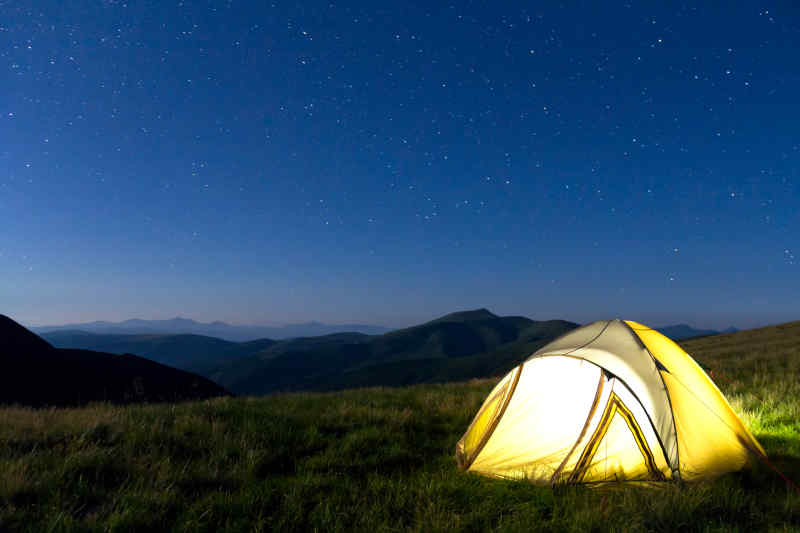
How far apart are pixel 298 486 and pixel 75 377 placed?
2300cm

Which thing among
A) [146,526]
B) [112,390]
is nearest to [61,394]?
[112,390]

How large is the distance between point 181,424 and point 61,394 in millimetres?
18410

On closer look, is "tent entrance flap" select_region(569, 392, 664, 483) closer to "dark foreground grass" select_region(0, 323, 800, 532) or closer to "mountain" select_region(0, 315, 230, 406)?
"dark foreground grass" select_region(0, 323, 800, 532)

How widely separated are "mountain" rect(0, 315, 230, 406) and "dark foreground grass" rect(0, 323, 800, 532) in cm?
1246

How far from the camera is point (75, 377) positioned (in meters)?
20.0

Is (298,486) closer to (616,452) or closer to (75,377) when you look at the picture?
(616,452)

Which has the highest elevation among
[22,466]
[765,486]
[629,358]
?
[629,358]

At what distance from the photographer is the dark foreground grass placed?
3.60 m

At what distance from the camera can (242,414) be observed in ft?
23.8

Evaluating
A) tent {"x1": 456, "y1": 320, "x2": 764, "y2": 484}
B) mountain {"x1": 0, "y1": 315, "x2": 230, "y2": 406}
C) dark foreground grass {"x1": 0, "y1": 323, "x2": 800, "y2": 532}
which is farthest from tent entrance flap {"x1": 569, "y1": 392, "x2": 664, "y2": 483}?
mountain {"x1": 0, "y1": 315, "x2": 230, "y2": 406}

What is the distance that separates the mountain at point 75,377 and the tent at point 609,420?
15.7 m

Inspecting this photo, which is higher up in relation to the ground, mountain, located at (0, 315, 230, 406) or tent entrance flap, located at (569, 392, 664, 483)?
tent entrance flap, located at (569, 392, 664, 483)

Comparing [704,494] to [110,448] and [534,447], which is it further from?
[110,448]

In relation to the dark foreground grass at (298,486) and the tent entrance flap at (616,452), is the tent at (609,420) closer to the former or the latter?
the tent entrance flap at (616,452)
